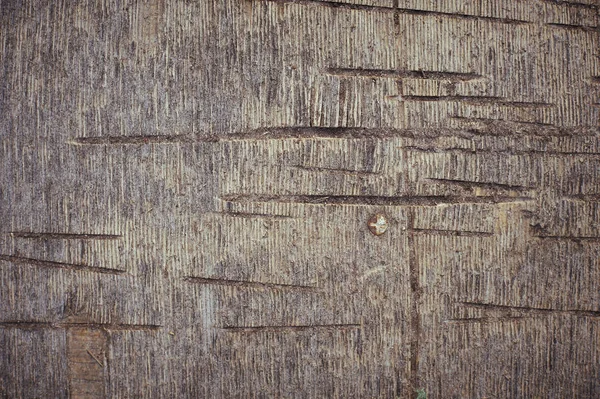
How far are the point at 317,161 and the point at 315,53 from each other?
1.75 ft

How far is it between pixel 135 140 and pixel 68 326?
0.98 m

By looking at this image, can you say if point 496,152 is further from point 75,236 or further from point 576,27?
point 75,236

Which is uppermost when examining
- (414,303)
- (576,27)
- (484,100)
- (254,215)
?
(576,27)

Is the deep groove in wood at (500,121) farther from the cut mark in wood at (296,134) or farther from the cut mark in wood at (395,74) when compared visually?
the cut mark in wood at (296,134)

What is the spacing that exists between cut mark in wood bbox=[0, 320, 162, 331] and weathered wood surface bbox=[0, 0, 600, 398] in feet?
0.04

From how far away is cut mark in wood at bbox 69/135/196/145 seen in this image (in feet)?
6.77

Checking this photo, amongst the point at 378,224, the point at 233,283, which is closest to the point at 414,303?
the point at 378,224

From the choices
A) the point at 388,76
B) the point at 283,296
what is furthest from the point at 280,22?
the point at 283,296

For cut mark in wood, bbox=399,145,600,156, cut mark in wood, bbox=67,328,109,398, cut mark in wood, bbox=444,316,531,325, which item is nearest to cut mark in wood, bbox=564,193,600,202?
cut mark in wood, bbox=399,145,600,156

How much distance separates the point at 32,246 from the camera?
2094 millimetres

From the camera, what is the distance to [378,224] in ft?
6.75

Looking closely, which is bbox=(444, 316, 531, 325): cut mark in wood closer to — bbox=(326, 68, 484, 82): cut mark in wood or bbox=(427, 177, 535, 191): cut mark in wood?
bbox=(427, 177, 535, 191): cut mark in wood

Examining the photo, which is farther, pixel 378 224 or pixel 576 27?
pixel 576 27

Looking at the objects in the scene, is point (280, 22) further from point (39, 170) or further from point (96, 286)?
point (96, 286)
